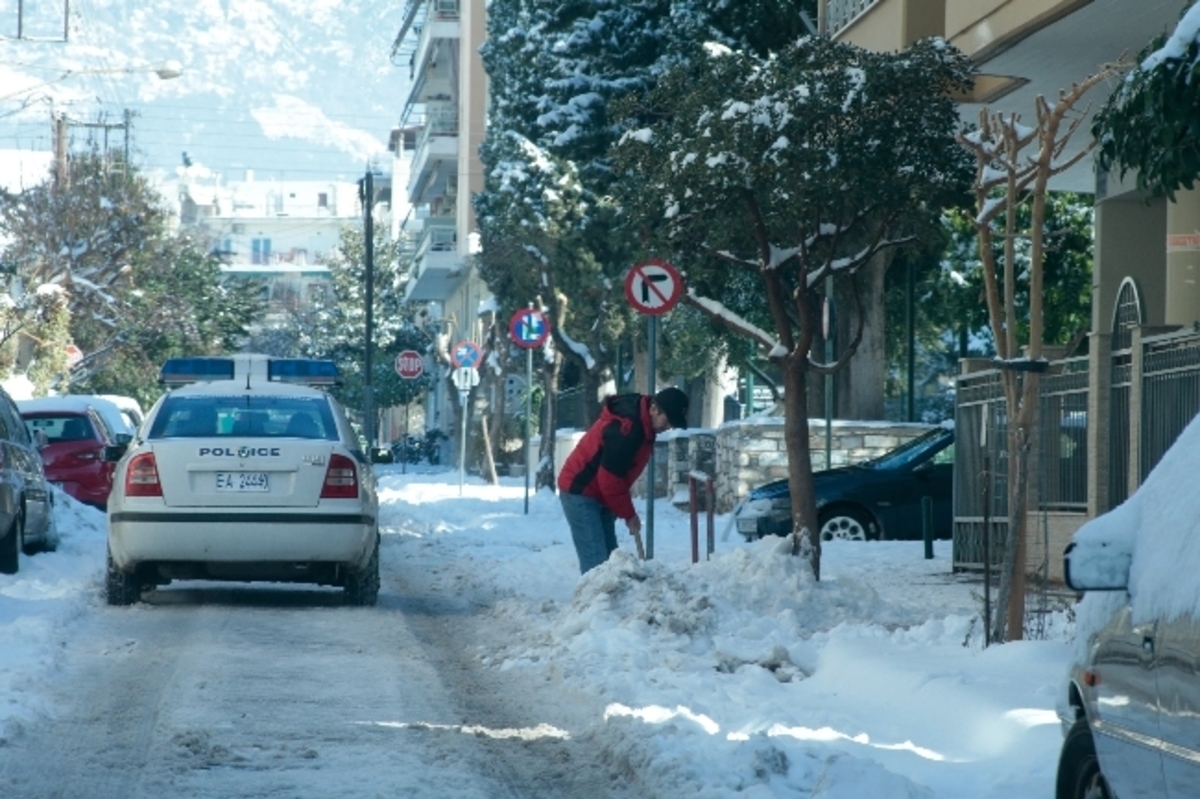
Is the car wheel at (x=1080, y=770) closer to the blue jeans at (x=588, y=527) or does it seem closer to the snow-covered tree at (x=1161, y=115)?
the snow-covered tree at (x=1161, y=115)

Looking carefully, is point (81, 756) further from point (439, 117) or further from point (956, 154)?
point (439, 117)

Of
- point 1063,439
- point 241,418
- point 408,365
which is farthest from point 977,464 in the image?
point 408,365

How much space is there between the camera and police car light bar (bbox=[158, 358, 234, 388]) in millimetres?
20186

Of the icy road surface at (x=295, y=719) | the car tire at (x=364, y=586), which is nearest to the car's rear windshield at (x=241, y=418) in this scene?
the car tire at (x=364, y=586)

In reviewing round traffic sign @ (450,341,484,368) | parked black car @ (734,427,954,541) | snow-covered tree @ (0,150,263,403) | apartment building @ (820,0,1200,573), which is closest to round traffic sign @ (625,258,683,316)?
apartment building @ (820,0,1200,573)

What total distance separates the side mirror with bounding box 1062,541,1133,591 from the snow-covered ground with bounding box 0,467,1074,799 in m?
1.72

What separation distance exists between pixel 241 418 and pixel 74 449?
450 inches

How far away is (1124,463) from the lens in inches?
568

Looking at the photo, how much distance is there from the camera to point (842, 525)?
72.9ft

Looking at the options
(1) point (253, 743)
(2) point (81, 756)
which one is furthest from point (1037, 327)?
(2) point (81, 756)

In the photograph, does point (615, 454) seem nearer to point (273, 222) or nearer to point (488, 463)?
point (488, 463)

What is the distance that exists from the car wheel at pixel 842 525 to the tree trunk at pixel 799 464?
22.8 ft

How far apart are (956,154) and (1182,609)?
32.9 ft

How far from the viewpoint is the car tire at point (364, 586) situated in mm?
14602
